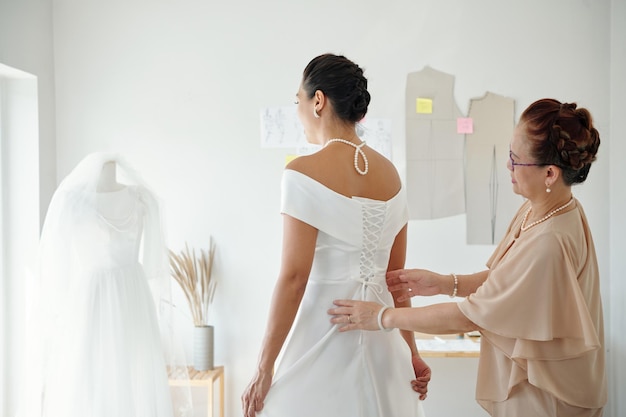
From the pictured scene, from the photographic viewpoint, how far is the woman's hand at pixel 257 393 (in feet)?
5.34

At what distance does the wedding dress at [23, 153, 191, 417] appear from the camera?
2459 millimetres

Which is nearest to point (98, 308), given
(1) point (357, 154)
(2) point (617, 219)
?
(1) point (357, 154)

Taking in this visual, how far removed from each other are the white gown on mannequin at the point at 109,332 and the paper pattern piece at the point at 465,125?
6.14ft

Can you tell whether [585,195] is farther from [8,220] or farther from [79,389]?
[8,220]

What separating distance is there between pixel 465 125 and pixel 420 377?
6.56ft

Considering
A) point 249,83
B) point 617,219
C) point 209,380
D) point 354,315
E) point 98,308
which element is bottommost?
point 209,380

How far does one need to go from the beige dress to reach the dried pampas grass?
207cm

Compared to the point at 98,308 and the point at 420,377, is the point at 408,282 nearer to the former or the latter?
the point at 420,377

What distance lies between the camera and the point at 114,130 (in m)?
3.59

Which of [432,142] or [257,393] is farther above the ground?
[432,142]

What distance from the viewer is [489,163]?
3.52 m

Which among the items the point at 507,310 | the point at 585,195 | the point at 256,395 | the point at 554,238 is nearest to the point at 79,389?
the point at 256,395

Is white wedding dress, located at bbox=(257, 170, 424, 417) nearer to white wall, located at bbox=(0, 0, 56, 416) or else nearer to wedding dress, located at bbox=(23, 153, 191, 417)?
wedding dress, located at bbox=(23, 153, 191, 417)

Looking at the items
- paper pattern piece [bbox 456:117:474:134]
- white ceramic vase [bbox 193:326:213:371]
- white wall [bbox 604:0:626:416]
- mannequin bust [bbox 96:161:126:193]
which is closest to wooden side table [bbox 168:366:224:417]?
white ceramic vase [bbox 193:326:213:371]
